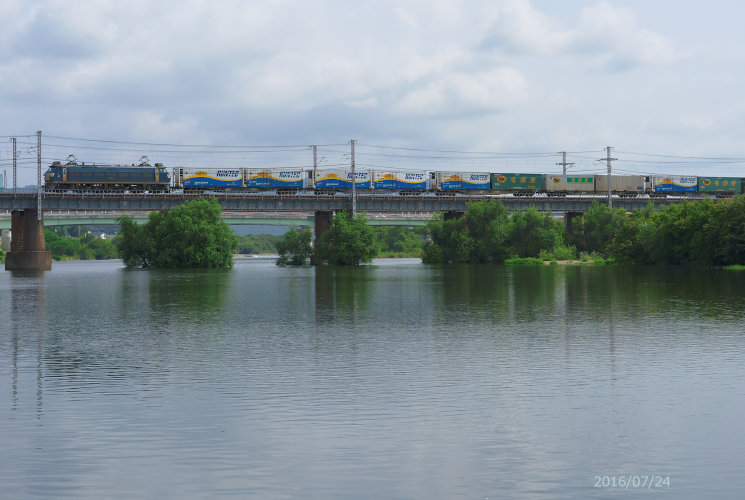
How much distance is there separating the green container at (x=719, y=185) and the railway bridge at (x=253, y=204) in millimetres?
6599

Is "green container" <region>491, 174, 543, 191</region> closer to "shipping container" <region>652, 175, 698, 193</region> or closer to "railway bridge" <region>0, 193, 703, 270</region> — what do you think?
"railway bridge" <region>0, 193, 703, 270</region>

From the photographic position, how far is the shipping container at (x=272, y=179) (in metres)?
120

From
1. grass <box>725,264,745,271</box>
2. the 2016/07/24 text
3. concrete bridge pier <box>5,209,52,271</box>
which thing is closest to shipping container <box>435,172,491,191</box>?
grass <box>725,264,745,271</box>

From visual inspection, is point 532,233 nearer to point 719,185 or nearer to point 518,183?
point 518,183

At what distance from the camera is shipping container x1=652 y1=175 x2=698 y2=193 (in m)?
137

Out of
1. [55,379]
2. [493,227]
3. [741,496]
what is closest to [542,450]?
[741,496]

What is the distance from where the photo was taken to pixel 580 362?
19469 mm

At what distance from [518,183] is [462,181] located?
960 cm

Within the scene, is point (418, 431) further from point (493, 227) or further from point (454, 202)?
point (454, 202)

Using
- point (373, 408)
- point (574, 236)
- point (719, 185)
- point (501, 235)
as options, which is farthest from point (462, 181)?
point (373, 408)

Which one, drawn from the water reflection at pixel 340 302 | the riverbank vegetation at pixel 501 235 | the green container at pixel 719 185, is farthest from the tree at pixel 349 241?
the green container at pixel 719 185

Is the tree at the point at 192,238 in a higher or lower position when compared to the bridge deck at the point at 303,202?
lower

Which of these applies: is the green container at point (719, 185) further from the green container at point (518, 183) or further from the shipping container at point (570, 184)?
the green container at point (518, 183)

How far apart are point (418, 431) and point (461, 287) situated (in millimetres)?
42067
